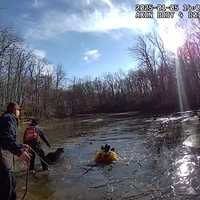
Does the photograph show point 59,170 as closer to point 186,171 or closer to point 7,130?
point 186,171

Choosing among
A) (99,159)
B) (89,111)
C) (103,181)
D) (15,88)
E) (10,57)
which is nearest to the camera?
(103,181)

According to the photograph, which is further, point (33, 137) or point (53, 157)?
point (53, 157)

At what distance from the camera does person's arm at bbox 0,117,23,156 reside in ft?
21.0

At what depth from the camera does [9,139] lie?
21.1 ft

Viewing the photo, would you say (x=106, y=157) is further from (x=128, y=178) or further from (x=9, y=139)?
(x=9, y=139)

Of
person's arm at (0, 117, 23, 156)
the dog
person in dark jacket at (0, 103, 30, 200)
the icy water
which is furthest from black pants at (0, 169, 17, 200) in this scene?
the dog

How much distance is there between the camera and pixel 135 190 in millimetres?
9383

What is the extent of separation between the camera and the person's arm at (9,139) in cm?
641

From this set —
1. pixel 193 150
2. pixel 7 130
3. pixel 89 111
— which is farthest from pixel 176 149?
pixel 89 111

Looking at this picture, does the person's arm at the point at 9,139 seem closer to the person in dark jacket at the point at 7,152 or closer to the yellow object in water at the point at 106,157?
the person in dark jacket at the point at 7,152

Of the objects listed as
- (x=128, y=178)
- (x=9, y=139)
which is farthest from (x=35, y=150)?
(x=9, y=139)

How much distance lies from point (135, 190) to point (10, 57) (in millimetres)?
53142

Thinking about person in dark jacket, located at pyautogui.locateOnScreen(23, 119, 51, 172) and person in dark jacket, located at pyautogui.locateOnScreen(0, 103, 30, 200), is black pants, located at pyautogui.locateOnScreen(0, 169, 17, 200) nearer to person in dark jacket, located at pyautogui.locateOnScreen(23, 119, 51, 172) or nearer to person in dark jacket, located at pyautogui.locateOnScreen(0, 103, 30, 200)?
person in dark jacket, located at pyautogui.locateOnScreen(0, 103, 30, 200)

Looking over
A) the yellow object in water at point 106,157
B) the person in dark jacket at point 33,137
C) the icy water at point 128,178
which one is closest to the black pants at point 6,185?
the icy water at point 128,178
